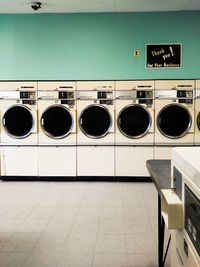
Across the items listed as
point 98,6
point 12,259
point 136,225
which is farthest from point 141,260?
point 98,6

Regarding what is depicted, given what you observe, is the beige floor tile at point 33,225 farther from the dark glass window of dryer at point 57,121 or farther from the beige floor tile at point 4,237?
the dark glass window of dryer at point 57,121

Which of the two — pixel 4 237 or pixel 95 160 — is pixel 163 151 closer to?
pixel 95 160

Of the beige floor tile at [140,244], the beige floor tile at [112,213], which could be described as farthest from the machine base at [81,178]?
the beige floor tile at [140,244]

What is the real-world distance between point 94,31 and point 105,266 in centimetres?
432

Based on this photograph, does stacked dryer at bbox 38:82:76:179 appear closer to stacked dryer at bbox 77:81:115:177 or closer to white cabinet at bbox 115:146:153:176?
stacked dryer at bbox 77:81:115:177

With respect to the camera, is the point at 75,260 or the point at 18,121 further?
the point at 18,121

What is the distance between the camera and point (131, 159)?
5.73m

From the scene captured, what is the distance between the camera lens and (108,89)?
18.6 ft

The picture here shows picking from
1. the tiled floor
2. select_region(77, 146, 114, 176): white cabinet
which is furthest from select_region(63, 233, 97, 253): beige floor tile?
select_region(77, 146, 114, 176): white cabinet

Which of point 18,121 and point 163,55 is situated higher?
point 163,55

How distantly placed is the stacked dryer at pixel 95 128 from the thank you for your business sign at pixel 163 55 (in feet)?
2.91

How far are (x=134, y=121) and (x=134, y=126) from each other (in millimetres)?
93

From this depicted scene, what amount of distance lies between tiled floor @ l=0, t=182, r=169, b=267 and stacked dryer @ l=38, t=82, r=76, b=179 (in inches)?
15.2

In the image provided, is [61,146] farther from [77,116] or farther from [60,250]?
[60,250]
